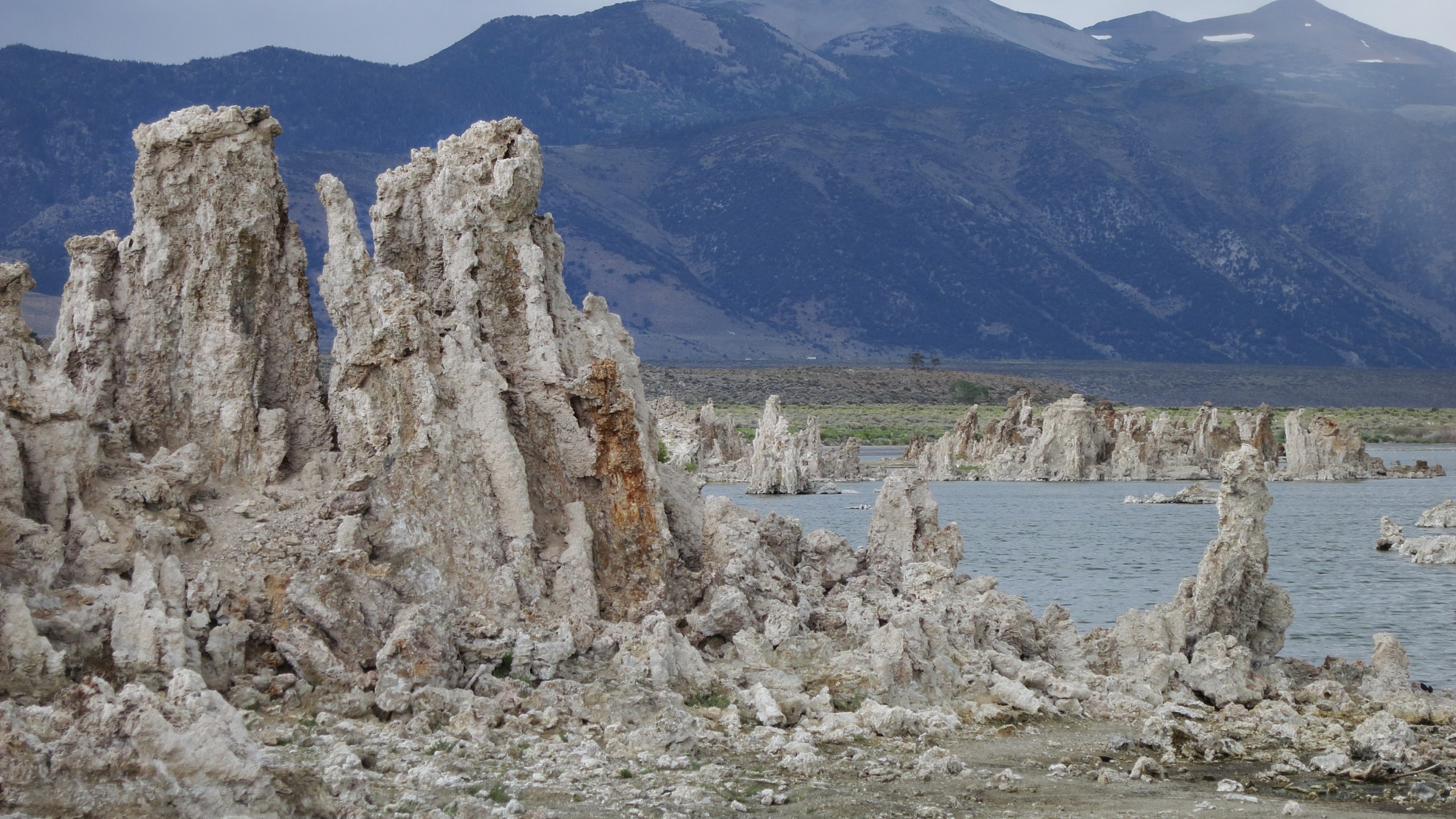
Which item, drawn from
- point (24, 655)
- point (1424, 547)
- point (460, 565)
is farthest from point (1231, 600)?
point (1424, 547)

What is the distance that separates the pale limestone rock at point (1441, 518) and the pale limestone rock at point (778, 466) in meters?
27.3

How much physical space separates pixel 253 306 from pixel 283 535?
363cm

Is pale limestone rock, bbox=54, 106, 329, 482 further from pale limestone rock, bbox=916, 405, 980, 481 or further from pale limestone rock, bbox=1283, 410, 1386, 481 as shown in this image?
pale limestone rock, bbox=1283, 410, 1386, 481

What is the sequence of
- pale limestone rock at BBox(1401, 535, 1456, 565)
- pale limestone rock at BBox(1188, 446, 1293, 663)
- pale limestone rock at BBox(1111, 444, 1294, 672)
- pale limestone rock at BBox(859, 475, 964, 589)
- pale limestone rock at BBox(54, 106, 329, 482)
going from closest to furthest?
pale limestone rock at BBox(54, 106, 329, 482) → pale limestone rock at BBox(1111, 444, 1294, 672) → pale limestone rock at BBox(1188, 446, 1293, 663) → pale limestone rock at BBox(859, 475, 964, 589) → pale limestone rock at BBox(1401, 535, 1456, 565)

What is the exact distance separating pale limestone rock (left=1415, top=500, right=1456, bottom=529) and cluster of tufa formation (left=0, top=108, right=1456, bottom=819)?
32.6 metres

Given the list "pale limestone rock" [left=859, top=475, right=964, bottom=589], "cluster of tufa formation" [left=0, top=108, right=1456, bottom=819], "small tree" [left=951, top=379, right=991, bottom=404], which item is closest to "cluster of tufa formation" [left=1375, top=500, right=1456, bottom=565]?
"pale limestone rock" [left=859, top=475, right=964, bottom=589]

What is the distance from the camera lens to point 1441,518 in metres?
53.9

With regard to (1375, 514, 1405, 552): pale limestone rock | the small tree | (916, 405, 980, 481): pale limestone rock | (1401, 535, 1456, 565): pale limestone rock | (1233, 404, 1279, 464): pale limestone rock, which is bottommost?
the small tree

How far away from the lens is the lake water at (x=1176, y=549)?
1315 inches

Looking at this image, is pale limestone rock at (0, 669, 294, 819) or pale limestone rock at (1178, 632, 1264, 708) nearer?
pale limestone rock at (0, 669, 294, 819)

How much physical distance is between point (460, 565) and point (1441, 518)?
43011mm

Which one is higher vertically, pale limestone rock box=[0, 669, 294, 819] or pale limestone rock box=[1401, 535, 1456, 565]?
pale limestone rock box=[0, 669, 294, 819]

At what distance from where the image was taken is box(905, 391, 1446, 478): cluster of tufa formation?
280 ft

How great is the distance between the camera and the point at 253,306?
2108 centimetres
